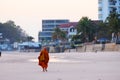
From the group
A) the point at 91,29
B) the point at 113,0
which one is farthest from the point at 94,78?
the point at 113,0

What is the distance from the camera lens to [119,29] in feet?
273

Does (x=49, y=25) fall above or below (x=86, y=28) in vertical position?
above

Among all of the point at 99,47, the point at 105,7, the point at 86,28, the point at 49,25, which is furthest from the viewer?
the point at 49,25

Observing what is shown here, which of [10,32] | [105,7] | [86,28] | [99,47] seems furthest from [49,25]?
[99,47]

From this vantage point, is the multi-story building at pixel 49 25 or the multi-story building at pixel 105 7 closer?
the multi-story building at pixel 105 7

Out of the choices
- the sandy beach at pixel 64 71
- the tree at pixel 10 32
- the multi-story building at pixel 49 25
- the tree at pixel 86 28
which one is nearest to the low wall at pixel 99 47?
the tree at pixel 86 28

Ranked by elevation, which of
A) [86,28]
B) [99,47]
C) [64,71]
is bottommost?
[64,71]

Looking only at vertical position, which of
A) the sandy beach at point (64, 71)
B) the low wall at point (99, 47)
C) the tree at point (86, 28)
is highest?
the tree at point (86, 28)

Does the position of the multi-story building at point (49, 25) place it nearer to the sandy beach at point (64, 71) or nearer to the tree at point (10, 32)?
the tree at point (10, 32)

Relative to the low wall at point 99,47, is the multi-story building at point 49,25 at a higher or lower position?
higher

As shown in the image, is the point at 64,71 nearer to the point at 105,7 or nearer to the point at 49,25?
the point at 105,7

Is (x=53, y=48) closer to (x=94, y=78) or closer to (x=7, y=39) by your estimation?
(x=7, y=39)

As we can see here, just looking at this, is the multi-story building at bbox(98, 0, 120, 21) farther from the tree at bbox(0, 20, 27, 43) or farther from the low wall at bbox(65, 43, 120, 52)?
the tree at bbox(0, 20, 27, 43)

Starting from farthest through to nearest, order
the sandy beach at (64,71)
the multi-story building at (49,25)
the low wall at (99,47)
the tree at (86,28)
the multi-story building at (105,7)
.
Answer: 1. the multi-story building at (49,25)
2. the multi-story building at (105,7)
3. the tree at (86,28)
4. the low wall at (99,47)
5. the sandy beach at (64,71)
